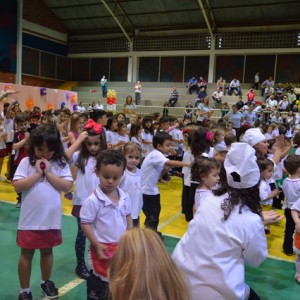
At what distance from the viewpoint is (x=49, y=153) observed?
9.78 ft

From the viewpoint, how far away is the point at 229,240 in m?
1.97

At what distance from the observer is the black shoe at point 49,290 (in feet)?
10.5

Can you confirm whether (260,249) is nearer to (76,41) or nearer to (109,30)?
(109,30)

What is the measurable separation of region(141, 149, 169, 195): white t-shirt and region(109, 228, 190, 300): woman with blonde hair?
3024mm

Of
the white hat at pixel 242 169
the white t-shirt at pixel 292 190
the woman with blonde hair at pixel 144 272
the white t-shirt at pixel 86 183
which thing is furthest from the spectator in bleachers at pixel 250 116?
the woman with blonde hair at pixel 144 272

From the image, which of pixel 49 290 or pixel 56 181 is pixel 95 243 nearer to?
pixel 56 181

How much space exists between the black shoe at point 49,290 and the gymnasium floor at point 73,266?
105 millimetres

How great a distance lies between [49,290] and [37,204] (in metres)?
0.83

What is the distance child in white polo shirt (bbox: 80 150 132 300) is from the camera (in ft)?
8.61

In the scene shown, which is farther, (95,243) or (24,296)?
(24,296)

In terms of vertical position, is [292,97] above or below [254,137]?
above

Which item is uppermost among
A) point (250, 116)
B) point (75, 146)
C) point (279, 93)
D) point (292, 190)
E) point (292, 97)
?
point (279, 93)

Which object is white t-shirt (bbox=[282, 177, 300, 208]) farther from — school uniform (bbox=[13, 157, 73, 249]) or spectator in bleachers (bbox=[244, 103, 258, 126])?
spectator in bleachers (bbox=[244, 103, 258, 126])

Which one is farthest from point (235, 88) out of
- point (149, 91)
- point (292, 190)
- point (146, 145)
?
point (292, 190)
